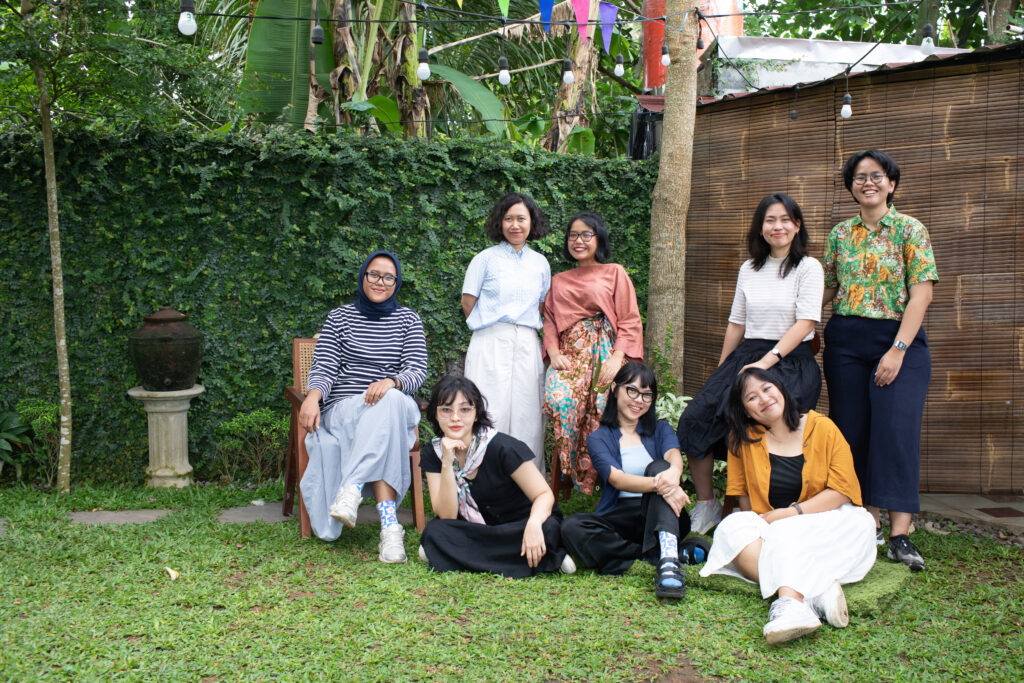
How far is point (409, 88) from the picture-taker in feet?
20.7

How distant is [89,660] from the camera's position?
8.20 feet

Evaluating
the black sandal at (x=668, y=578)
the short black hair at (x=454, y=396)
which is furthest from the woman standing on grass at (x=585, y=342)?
the black sandal at (x=668, y=578)

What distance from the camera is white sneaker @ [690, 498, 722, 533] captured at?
3834 millimetres

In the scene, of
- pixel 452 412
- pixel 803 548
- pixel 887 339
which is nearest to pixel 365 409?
pixel 452 412

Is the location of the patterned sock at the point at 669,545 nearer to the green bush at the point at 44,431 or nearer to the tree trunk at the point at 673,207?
the tree trunk at the point at 673,207

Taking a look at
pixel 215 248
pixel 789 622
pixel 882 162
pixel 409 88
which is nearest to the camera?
pixel 789 622

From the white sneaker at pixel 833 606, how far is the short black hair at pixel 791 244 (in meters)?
1.45

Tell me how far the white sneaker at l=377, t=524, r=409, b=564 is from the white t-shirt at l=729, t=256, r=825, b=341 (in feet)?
6.15

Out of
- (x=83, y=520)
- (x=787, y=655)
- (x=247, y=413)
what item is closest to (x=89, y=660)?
(x=83, y=520)

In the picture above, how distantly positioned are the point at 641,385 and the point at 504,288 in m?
1.10

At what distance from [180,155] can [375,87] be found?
7.80ft

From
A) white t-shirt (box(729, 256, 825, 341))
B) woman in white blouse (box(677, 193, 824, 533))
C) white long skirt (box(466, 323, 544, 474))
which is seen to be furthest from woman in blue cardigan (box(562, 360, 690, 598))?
white long skirt (box(466, 323, 544, 474))

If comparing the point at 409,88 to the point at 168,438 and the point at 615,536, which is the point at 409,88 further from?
the point at 615,536

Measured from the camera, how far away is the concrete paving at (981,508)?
13.4 feet
